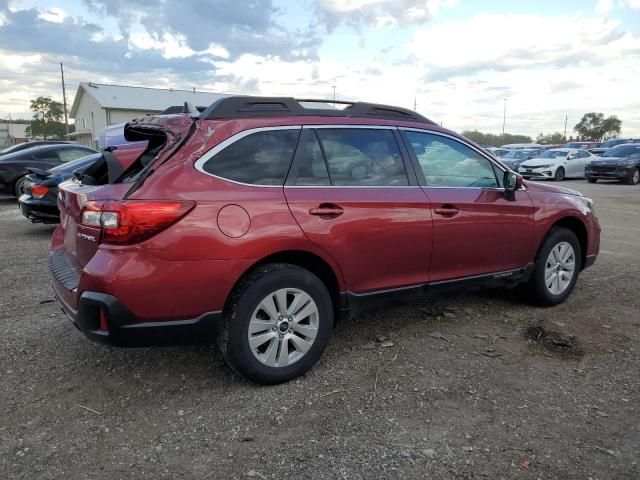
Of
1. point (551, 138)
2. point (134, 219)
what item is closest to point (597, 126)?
point (551, 138)

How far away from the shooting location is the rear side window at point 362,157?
12.1 feet

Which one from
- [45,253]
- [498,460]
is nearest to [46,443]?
[498,460]

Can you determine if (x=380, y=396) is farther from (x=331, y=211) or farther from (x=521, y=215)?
(x=521, y=215)

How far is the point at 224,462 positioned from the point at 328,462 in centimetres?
52

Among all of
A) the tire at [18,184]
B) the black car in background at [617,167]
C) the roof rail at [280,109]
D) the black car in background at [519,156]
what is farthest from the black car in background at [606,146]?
the roof rail at [280,109]

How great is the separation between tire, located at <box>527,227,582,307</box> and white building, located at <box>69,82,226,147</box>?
1738 inches

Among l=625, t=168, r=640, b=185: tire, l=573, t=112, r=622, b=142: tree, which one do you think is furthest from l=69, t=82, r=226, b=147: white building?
l=573, t=112, r=622, b=142: tree

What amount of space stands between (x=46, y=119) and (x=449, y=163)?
238ft

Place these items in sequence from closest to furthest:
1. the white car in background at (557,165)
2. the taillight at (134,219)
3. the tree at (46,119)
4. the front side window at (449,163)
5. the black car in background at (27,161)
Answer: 1. the taillight at (134,219)
2. the front side window at (449,163)
3. the black car in background at (27,161)
4. the white car in background at (557,165)
5. the tree at (46,119)

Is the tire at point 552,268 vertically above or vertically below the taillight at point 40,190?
below

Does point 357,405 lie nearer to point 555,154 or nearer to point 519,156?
point 555,154

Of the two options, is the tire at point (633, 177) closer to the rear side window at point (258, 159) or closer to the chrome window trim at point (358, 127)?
the chrome window trim at point (358, 127)

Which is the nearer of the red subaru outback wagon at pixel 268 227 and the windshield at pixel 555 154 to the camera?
the red subaru outback wagon at pixel 268 227

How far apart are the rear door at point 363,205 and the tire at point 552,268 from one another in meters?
1.45
